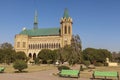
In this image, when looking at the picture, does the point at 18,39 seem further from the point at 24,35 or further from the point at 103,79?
the point at 103,79

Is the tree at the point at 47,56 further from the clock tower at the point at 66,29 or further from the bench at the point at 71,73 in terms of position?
the bench at the point at 71,73

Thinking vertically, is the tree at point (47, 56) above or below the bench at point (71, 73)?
above

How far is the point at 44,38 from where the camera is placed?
12900 cm

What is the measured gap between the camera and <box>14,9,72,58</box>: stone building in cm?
→ 12275

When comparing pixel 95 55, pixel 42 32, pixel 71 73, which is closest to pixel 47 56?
pixel 95 55

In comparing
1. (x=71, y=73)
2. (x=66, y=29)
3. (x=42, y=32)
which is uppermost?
(x=42, y=32)

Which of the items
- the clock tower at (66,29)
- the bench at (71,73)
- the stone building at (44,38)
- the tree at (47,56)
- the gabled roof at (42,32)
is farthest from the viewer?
the gabled roof at (42,32)

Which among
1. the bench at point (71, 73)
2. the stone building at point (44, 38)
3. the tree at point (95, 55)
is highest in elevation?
the stone building at point (44, 38)

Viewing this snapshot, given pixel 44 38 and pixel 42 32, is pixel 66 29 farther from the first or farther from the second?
pixel 42 32

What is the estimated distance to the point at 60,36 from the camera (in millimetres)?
124500

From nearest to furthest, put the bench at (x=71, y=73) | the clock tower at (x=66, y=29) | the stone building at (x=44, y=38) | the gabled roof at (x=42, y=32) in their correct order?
the bench at (x=71, y=73) < the clock tower at (x=66, y=29) < the stone building at (x=44, y=38) < the gabled roof at (x=42, y=32)

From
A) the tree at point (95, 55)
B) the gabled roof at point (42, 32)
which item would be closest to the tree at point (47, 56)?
the tree at point (95, 55)

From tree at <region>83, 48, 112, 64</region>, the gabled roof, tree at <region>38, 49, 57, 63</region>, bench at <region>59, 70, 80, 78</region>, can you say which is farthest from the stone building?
bench at <region>59, 70, 80, 78</region>

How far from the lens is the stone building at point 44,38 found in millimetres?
122750
